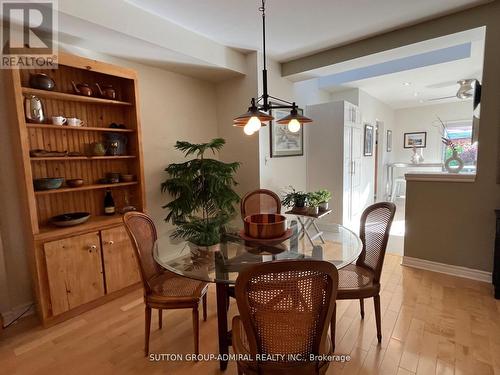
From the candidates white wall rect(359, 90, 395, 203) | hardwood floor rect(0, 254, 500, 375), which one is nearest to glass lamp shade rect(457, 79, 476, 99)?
white wall rect(359, 90, 395, 203)

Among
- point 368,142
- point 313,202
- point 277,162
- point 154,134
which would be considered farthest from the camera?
point 368,142

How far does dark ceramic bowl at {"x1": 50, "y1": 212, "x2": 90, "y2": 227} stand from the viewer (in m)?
2.22

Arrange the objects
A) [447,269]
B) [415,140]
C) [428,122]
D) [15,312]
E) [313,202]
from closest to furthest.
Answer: [15,312], [447,269], [313,202], [428,122], [415,140]

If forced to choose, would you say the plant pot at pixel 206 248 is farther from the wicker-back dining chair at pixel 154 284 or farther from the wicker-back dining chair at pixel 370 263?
the wicker-back dining chair at pixel 370 263

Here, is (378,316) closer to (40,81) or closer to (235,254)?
(235,254)

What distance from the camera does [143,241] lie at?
1.86 m

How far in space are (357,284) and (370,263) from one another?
0.25 metres

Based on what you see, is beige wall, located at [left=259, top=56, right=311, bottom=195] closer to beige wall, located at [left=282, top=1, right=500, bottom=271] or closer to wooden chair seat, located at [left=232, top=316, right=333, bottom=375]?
beige wall, located at [left=282, top=1, right=500, bottom=271]

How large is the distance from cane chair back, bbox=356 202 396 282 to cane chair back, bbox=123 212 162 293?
1.53 meters

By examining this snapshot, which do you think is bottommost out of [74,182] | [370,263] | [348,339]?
[348,339]

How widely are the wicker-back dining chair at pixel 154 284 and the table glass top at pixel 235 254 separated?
0.32 ft

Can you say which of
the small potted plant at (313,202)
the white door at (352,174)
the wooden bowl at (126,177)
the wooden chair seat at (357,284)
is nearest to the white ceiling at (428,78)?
the white door at (352,174)

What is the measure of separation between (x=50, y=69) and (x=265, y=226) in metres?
2.28

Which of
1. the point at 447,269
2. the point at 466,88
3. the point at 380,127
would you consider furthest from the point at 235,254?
the point at 380,127
